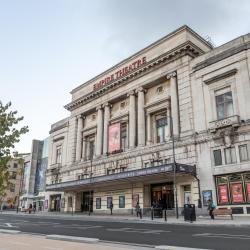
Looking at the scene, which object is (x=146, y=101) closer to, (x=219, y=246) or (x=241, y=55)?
(x=241, y=55)

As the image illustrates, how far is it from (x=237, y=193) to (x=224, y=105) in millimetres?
9153

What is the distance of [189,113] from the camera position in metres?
34.8

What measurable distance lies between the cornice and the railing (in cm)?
1016

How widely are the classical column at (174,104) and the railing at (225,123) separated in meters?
4.71

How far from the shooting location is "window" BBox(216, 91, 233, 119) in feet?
104

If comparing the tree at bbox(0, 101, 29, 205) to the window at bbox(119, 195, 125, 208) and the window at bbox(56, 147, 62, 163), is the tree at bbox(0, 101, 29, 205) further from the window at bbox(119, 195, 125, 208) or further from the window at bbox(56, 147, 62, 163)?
the window at bbox(56, 147, 62, 163)

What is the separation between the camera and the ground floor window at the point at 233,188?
28.3m

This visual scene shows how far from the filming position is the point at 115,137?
4331 cm

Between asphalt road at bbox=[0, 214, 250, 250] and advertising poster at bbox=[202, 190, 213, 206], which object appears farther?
advertising poster at bbox=[202, 190, 213, 206]

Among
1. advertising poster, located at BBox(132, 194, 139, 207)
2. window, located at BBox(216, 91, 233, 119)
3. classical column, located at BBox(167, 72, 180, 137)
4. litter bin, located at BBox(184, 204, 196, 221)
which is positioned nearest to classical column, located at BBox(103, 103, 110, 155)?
advertising poster, located at BBox(132, 194, 139, 207)

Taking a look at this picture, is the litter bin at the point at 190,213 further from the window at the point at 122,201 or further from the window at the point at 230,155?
the window at the point at 122,201

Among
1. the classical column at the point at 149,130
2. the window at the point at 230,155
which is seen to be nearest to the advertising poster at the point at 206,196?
the window at the point at 230,155

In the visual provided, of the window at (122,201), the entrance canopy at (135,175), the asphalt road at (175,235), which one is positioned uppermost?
the entrance canopy at (135,175)

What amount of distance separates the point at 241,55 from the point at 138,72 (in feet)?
48.9
